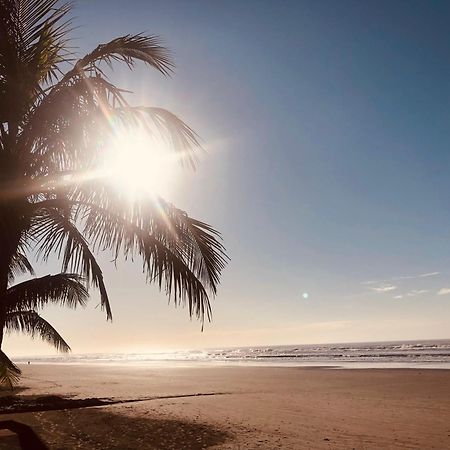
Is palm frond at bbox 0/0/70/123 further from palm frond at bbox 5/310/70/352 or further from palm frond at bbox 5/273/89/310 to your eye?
palm frond at bbox 5/310/70/352

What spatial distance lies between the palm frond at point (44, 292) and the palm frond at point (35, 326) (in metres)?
2.98

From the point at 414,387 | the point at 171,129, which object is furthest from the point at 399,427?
the point at 414,387

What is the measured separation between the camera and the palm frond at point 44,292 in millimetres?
9953

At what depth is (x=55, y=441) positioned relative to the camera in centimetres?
600

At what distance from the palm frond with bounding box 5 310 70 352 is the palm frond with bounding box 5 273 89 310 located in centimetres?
298

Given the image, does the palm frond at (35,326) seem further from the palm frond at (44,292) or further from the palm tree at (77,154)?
the palm tree at (77,154)

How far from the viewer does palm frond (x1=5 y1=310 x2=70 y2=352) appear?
52.5 feet

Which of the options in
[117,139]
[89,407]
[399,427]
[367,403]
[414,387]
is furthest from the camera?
[414,387]

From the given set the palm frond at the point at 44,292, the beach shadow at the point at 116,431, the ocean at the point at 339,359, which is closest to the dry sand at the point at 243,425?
the beach shadow at the point at 116,431

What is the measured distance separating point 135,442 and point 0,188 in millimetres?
3816

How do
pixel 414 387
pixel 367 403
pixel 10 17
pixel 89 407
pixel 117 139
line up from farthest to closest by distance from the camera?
pixel 414 387 < pixel 367 403 < pixel 89 407 < pixel 117 139 < pixel 10 17

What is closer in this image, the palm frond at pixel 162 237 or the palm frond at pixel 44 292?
the palm frond at pixel 162 237

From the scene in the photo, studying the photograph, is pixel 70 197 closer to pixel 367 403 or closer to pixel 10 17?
pixel 10 17

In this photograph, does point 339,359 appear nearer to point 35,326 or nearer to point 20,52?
point 35,326
